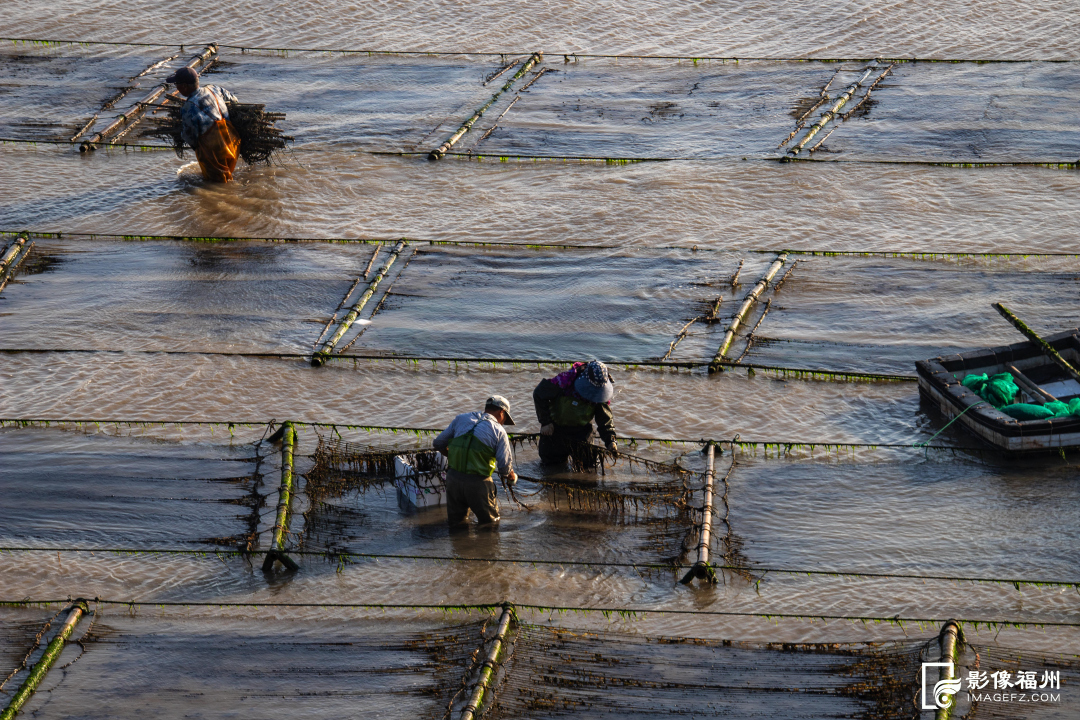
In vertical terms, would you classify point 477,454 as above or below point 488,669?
above

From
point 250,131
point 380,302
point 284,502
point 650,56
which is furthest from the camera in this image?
point 650,56

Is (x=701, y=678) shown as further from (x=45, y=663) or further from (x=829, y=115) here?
(x=829, y=115)

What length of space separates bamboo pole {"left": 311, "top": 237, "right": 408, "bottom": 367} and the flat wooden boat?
13.9 ft

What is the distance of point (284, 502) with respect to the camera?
7223 millimetres

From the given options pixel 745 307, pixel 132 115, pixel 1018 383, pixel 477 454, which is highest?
pixel 132 115

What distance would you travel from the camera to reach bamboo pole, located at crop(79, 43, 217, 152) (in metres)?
13.4

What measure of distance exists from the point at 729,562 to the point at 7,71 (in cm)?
1283

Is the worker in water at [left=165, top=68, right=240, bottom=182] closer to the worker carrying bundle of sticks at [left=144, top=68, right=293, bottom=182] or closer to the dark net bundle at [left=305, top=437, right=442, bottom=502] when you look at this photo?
the worker carrying bundle of sticks at [left=144, top=68, right=293, bottom=182]

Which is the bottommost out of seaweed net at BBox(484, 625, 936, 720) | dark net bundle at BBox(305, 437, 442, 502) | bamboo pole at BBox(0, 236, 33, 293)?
seaweed net at BBox(484, 625, 936, 720)

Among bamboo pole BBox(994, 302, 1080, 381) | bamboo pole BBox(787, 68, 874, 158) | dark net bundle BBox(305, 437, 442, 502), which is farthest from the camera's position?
bamboo pole BBox(787, 68, 874, 158)

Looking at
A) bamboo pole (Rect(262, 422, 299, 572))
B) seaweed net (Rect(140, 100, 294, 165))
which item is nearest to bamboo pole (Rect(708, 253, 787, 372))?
bamboo pole (Rect(262, 422, 299, 572))

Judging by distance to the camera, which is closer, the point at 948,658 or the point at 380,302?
the point at 948,658

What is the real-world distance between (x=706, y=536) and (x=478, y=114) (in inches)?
322

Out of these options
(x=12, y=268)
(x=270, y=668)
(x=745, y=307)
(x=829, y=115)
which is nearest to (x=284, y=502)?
(x=270, y=668)
